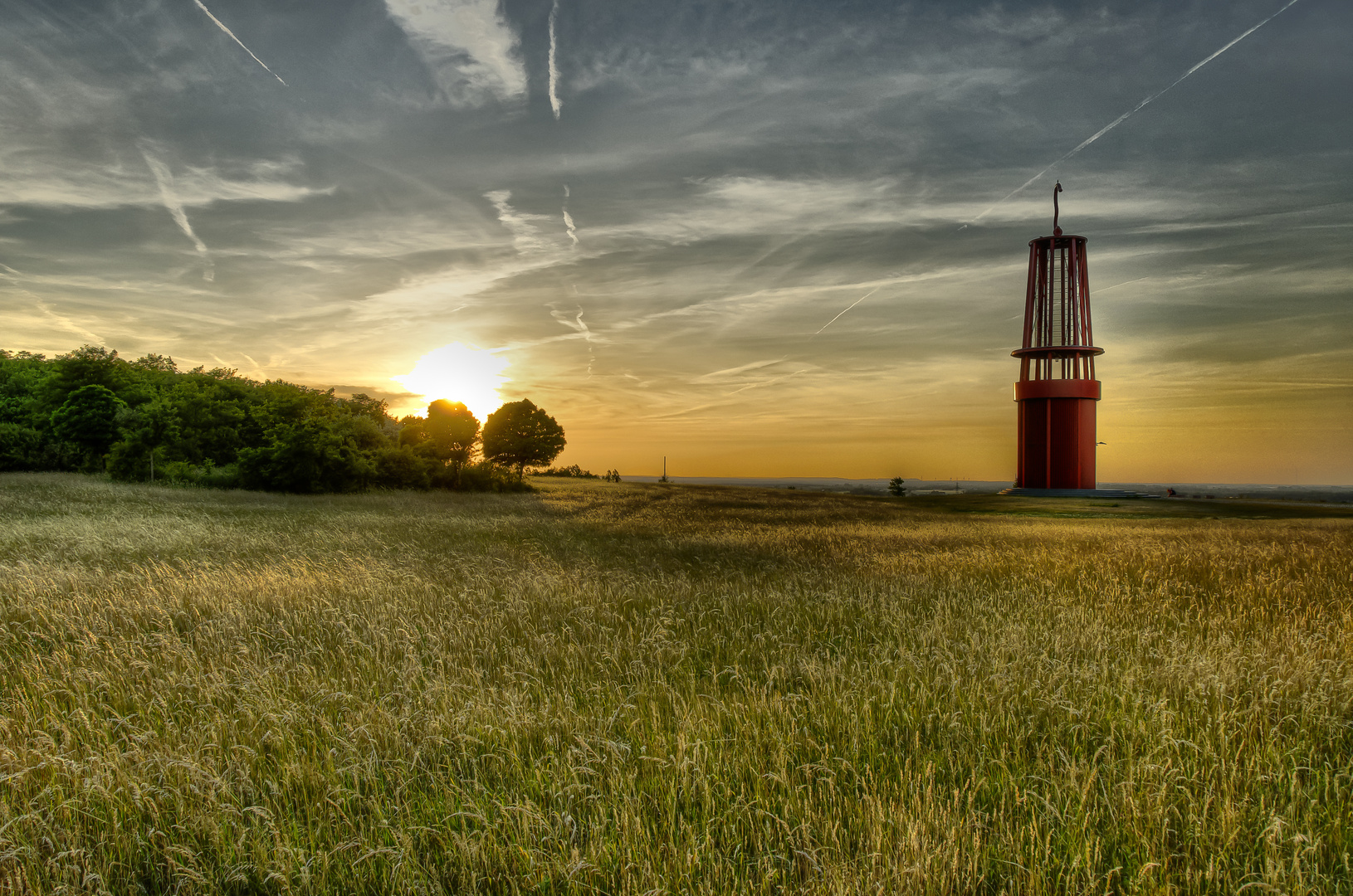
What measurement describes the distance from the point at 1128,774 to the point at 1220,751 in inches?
38.8

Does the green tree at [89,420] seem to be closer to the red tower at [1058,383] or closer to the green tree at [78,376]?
the green tree at [78,376]

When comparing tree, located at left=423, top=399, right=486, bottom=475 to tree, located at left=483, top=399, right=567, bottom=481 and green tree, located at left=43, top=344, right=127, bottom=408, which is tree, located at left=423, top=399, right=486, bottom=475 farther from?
green tree, located at left=43, top=344, right=127, bottom=408

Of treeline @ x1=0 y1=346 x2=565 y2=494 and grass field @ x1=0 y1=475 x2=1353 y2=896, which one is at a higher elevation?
treeline @ x1=0 y1=346 x2=565 y2=494

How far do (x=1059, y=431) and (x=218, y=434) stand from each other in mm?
66324

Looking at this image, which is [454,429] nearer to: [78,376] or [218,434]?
[218,434]

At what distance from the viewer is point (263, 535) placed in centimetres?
1794

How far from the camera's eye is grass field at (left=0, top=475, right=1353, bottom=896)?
3275 mm

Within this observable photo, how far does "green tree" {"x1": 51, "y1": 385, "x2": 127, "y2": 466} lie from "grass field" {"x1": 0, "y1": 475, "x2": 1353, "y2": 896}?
56.7 m

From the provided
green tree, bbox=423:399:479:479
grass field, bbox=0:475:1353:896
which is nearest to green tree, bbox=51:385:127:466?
green tree, bbox=423:399:479:479

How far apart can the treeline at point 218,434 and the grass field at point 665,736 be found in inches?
1279

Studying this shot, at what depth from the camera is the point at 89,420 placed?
178 feet

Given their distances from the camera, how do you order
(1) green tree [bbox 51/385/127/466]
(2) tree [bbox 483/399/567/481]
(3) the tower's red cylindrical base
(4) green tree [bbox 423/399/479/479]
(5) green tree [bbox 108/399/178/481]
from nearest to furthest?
(5) green tree [bbox 108/399/178/481] < (3) the tower's red cylindrical base < (1) green tree [bbox 51/385/127/466] < (4) green tree [bbox 423/399/479/479] < (2) tree [bbox 483/399/567/481]

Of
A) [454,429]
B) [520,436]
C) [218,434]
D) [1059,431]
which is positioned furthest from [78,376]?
[1059,431]

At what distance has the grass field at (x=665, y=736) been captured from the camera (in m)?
3.28
